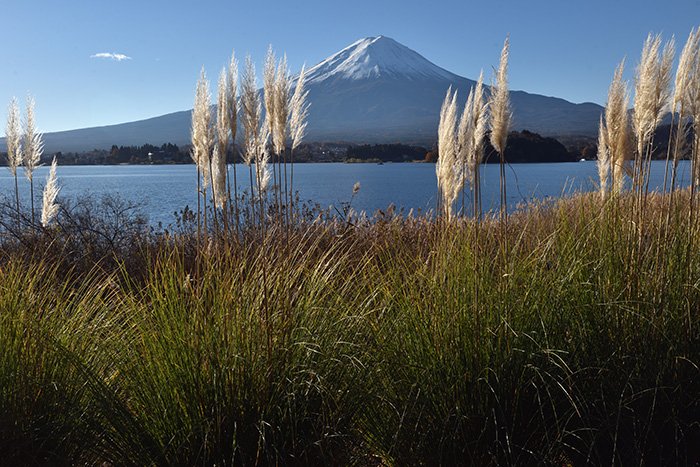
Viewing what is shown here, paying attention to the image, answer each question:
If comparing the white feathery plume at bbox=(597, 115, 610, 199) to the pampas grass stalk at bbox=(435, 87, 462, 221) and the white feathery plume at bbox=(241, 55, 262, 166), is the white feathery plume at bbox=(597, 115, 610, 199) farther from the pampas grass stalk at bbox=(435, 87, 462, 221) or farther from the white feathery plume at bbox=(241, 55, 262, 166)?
the white feathery plume at bbox=(241, 55, 262, 166)

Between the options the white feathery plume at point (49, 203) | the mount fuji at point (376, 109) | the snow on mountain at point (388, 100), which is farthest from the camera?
the snow on mountain at point (388, 100)

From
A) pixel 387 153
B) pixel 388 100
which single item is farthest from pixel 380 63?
pixel 387 153

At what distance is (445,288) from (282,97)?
4.77ft

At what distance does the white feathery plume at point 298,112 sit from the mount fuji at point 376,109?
2437 inches

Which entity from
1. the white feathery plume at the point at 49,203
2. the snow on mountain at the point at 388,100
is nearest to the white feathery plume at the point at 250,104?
the white feathery plume at the point at 49,203

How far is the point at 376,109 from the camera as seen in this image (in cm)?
10575

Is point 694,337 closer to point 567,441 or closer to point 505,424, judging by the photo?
point 567,441

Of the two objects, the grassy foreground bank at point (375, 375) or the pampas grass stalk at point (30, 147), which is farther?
the pampas grass stalk at point (30, 147)

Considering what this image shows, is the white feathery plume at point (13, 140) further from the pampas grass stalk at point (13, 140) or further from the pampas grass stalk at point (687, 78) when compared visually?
the pampas grass stalk at point (687, 78)

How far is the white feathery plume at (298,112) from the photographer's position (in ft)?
11.7

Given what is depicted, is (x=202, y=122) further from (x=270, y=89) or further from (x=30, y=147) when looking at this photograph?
(x=30, y=147)

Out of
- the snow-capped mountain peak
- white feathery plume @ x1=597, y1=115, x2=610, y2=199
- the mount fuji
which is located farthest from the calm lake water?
the snow-capped mountain peak

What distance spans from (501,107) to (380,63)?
4891 inches

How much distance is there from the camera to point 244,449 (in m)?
2.72
